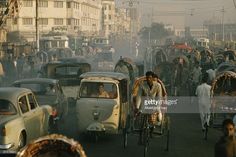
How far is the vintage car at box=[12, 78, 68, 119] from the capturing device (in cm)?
1634

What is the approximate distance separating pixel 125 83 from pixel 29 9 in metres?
88.5

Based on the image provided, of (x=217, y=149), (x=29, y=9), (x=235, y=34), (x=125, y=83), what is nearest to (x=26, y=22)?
(x=29, y=9)

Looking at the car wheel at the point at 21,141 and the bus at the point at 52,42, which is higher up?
the bus at the point at 52,42

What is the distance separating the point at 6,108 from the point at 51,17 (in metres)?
95.8

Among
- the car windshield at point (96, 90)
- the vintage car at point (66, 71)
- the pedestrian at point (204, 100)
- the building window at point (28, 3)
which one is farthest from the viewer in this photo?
the building window at point (28, 3)

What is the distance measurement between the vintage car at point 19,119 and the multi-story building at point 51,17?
7494cm

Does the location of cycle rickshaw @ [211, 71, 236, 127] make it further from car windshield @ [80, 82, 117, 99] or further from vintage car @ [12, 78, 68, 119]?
vintage car @ [12, 78, 68, 119]

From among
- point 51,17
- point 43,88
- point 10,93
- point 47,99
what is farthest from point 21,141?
point 51,17

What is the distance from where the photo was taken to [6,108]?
11.9 m

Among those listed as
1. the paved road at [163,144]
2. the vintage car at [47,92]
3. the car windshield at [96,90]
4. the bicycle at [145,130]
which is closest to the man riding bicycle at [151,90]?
the bicycle at [145,130]

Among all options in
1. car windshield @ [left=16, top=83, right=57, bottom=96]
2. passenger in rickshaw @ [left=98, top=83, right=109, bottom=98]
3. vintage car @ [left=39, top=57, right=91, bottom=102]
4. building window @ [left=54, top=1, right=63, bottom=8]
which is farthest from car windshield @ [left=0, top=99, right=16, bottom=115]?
building window @ [left=54, top=1, right=63, bottom=8]

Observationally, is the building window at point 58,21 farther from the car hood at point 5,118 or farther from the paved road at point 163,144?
the car hood at point 5,118

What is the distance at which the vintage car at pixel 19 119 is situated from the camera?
10.8 meters

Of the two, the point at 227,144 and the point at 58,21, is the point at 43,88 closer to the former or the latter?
the point at 227,144
